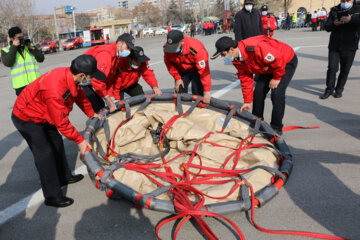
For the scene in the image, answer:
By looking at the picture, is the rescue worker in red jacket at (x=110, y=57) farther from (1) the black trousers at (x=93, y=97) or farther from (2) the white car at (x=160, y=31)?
(2) the white car at (x=160, y=31)

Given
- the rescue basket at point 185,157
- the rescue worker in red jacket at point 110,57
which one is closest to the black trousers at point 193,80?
the rescue basket at point 185,157

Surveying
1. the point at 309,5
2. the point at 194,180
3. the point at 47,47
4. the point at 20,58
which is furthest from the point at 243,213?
the point at 309,5

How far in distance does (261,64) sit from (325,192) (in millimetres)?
1748

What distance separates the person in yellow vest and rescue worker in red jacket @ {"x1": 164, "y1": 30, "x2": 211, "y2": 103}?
83.6 inches

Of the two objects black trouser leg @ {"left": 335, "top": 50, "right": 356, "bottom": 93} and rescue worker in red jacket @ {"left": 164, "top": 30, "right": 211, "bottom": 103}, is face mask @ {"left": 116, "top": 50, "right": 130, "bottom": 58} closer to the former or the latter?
rescue worker in red jacket @ {"left": 164, "top": 30, "right": 211, "bottom": 103}

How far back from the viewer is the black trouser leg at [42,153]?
289 cm

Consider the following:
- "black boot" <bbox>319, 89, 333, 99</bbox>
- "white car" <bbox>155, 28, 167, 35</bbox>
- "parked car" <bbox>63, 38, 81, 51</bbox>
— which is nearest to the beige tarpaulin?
"black boot" <bbox>319, 89, 333, 99</bbox>

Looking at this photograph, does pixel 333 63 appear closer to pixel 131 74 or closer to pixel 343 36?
pixel 343 36

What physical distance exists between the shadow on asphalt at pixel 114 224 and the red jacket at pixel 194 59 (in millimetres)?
2197

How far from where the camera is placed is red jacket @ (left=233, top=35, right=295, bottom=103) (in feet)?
12.0

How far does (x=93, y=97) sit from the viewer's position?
436 centimetres

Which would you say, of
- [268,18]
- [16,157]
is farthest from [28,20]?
[16,157]

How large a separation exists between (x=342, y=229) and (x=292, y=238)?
43 cm

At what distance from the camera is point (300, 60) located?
422 inches
